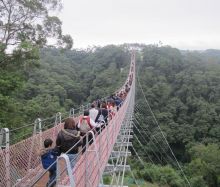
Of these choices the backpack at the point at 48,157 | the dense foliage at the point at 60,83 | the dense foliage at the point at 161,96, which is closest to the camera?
the backpack at the point at 48,157

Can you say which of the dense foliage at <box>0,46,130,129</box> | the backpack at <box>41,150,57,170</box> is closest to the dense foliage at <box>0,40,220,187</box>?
the dense foliage at <box>0,46,130,129</box>

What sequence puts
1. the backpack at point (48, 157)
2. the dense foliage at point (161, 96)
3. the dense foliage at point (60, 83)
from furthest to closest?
the dense foliage at point (161, 96) < the dense foliage at point (60, 83) < the backpack at point (48, 157)

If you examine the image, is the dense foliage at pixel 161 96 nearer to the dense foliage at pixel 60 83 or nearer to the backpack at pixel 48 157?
the dense foliage at pixel 60 83

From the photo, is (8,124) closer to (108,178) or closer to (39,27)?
(39,27)

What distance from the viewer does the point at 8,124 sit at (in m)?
9.16

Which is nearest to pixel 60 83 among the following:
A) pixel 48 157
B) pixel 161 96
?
pixel 161 96

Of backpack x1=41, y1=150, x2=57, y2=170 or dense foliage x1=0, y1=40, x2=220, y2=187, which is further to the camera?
dense foliage x1=0, y1=40, x2=220, y2=187

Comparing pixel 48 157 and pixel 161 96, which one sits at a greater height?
pixel 48 157

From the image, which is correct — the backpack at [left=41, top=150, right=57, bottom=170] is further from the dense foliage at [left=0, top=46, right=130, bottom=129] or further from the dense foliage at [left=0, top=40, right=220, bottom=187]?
the dense foliage at [left=0, top=40, right=220, bottom=187]

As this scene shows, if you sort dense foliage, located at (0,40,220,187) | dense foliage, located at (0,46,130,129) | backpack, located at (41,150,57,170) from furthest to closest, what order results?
Answer: dense foliage, located at (0,40,220,187) < dense foliage, located at (0,46,130,129) < backpack, located at (41,150,57,170)

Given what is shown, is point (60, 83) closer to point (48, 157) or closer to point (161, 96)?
point (161, 96)

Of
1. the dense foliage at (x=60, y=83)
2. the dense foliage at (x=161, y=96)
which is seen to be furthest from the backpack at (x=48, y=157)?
the dense foliage at (x=161, y=96)

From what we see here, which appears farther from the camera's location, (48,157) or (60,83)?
(60,83)

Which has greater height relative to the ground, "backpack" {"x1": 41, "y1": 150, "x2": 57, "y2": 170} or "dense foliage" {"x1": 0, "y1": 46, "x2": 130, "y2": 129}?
"backpack" {"x1": 41, "y1": 150, "x2": 57, "y2": 170}
